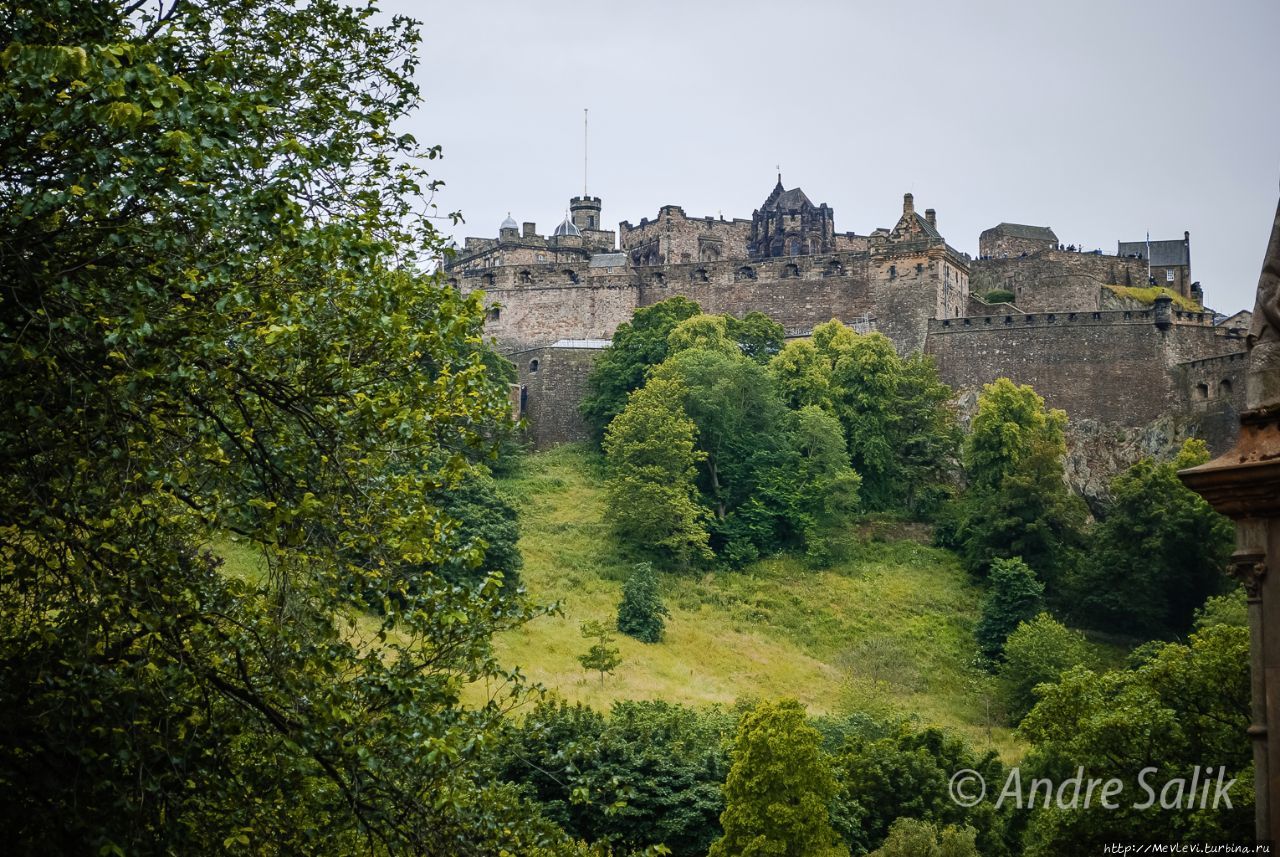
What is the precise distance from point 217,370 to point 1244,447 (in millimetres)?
6127

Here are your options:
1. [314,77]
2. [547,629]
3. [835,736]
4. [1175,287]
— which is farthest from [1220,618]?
Result: [1175,287]

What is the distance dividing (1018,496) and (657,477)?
38.4 feet

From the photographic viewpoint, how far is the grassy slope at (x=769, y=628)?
37469mm

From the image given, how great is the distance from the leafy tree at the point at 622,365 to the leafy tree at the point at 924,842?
31.2 meters

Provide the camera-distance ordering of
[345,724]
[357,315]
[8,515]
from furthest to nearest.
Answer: [357,315]
[345,724]
[8,515]

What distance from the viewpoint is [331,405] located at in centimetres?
1060

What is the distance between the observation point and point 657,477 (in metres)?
49.3

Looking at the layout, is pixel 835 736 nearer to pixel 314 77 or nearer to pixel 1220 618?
pixel 1220 618

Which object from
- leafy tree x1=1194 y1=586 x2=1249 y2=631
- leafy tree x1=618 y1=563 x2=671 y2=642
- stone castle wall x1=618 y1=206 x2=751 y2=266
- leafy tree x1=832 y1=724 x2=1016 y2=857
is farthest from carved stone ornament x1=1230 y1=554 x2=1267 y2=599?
stone castle wall x1=618 y1=206 x2=751 y2=266

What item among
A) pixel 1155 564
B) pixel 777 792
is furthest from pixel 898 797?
pixel 1155 564

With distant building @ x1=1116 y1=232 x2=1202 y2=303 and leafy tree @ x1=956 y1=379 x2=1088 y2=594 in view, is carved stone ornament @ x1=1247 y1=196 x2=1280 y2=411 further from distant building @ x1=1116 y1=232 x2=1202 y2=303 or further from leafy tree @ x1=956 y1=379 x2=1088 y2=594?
distant building @ x1=1116 y1=232 x2=1202 y2=303

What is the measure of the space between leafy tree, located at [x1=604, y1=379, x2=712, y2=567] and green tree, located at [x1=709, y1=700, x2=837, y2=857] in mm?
20833

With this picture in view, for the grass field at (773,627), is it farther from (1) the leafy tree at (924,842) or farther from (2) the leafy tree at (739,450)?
(1) the leafy tree at (924,842)

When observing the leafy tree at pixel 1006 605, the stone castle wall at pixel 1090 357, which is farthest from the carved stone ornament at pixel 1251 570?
the stone castle wall at pixel 1090 357
